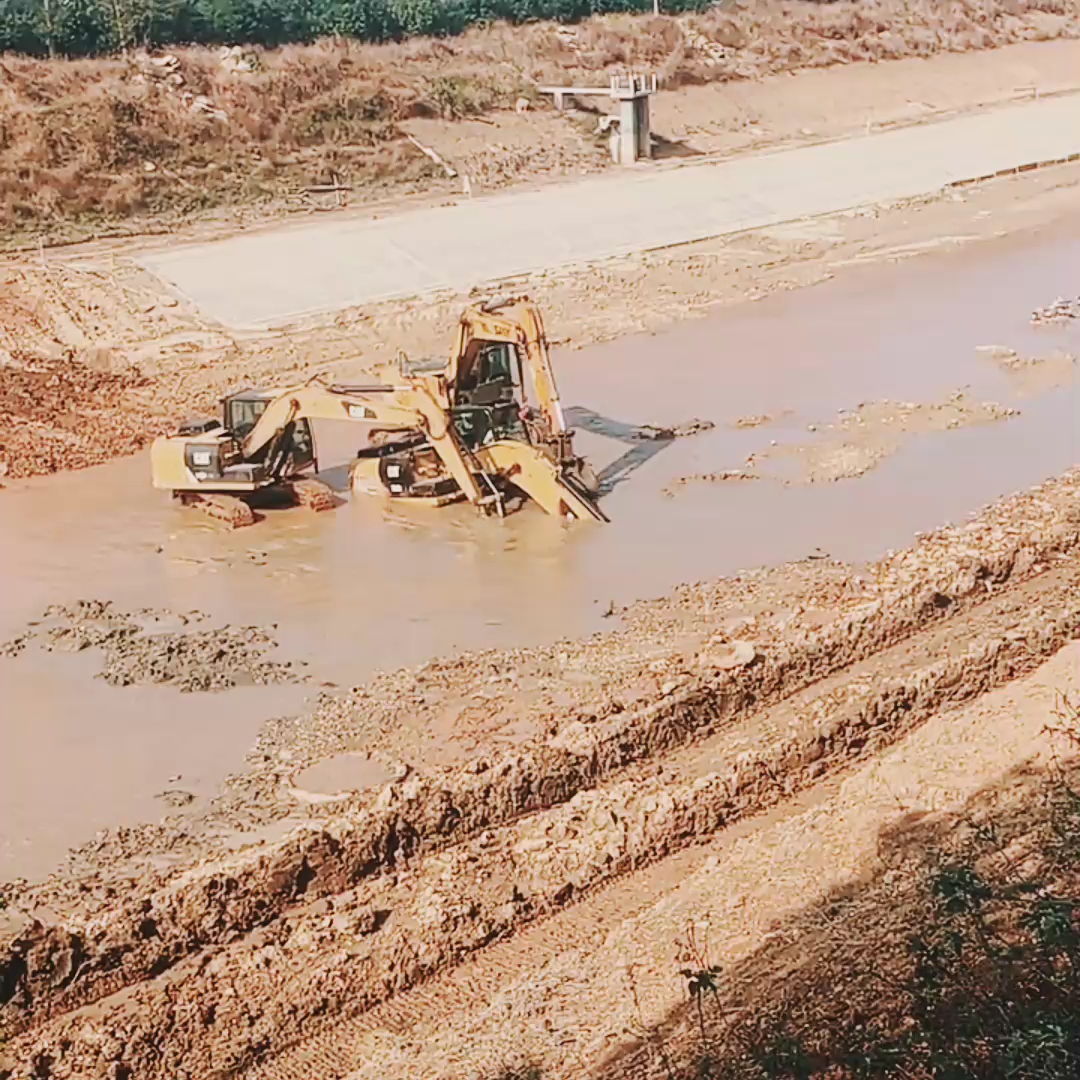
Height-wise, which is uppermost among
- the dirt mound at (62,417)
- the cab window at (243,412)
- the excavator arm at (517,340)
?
the excavator arm at (517,340)

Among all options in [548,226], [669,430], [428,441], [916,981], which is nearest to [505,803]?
[916,981]

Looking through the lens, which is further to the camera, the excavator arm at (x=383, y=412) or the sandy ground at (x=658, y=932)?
the excavator arm at (x=383, y=412)

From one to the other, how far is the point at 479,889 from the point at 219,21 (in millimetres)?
38128

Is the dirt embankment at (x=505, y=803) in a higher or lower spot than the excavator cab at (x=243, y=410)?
lower

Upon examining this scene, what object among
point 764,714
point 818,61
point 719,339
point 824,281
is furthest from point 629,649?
point 818,61

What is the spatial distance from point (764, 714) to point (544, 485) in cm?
518

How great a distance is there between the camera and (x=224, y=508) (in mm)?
17906

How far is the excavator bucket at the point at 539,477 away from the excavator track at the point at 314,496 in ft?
6.31

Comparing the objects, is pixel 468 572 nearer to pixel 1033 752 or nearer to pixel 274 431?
pixel 274 431

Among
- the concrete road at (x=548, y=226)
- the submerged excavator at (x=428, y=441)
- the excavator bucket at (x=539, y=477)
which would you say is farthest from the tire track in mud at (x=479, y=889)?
the concrete road at (x=548, y=226)

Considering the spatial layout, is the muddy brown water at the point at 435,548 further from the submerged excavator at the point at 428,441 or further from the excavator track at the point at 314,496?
the submerged excavator at the point at 428,441

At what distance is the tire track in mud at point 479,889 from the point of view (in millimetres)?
8930

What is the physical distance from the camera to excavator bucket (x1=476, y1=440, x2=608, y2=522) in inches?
683

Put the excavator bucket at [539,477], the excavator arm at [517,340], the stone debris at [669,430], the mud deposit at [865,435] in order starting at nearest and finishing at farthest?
the excavator arm at [517,340] → the excavator bucket at [539,477] → the mud deposit at [865,435] → the stone debris at [669,430]
